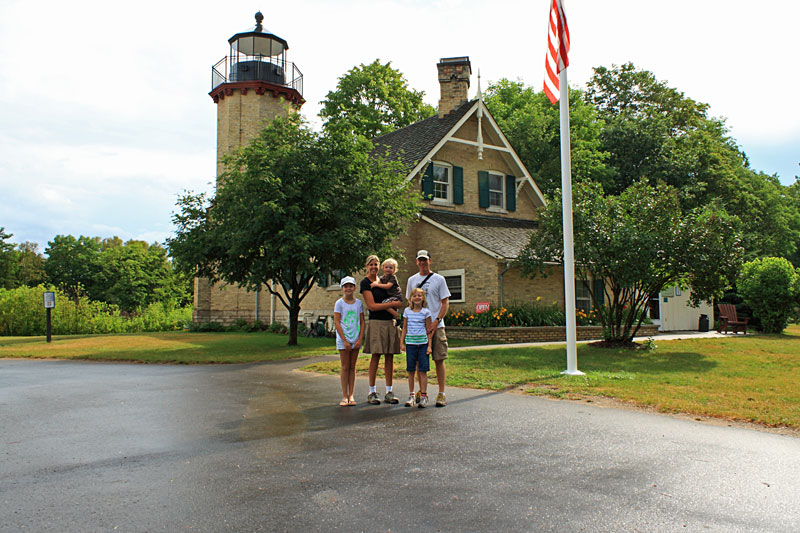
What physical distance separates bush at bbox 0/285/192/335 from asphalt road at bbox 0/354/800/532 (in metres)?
22.0

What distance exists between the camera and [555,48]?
11.1 meters

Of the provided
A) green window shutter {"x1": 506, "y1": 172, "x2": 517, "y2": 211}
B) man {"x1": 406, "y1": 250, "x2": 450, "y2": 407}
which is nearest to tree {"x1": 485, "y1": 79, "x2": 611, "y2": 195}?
green window shutter {"x1": 506, "y1": 172, "x2": 517, "y2": 211}

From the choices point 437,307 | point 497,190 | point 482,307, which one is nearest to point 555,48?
point 437,307

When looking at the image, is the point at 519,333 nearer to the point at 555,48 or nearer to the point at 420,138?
the point at 555,48

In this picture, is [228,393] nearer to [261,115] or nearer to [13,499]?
[13,499]

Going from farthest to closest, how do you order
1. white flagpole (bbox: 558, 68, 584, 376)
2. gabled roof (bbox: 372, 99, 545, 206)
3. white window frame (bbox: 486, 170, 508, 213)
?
white window frame (bbox: 486, 170, 508, 213), gabled roof (bbox: 372, 99, 545, 206), white flagpole (bbox: 558, 68, 584, 376)

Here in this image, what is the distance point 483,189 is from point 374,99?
15.5 meters

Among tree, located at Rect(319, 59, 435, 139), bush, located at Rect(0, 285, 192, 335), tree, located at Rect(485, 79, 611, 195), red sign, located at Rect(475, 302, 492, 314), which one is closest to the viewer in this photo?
red sign, located at Rect(475, 302, 492, 314)

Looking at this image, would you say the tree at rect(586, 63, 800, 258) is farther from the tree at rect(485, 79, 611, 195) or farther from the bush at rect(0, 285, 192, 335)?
the bush at rect(0, 285, 192, 335)

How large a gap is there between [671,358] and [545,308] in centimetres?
637

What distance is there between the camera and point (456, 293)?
67.5 feet

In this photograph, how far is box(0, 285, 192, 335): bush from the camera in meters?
26.4

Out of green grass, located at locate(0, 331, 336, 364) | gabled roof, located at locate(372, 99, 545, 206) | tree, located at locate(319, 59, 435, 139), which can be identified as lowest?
green grass, located at locate(0, 331, 336, 364)

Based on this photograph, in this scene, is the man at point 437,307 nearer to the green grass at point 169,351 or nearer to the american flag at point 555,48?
the american flag at point 555,48
